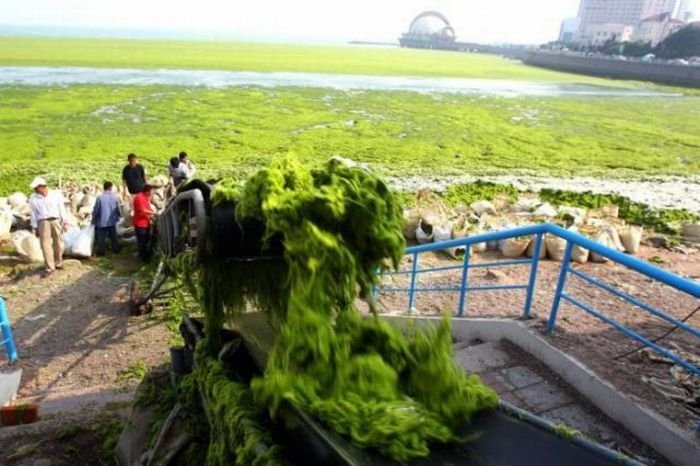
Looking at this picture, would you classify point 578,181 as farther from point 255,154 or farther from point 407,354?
point 407,354

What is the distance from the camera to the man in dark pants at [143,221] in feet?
28.1

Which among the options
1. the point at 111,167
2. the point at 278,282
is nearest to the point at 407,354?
the point at 278,282

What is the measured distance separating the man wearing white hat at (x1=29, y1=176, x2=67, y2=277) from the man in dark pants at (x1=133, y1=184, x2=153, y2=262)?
121cm

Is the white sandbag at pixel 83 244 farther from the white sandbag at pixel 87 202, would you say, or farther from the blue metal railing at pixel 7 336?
the blue metal railing at pixel 7 336

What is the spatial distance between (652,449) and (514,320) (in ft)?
5.36

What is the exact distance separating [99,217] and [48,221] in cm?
87

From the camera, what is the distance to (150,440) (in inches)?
160

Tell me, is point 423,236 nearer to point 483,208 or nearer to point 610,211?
point 483,208

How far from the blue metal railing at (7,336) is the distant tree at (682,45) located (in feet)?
275

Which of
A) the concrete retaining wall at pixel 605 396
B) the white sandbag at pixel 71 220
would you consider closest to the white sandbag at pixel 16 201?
the white sandbag at pixel 71 220

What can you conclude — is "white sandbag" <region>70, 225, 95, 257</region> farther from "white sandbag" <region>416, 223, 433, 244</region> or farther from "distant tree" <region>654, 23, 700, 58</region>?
"distant tree" <region>654, 23, 700, 58</region>

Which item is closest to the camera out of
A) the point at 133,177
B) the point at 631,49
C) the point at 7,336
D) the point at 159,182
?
the point at 7,336

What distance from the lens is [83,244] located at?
8875mm

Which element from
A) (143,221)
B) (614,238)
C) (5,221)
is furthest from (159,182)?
(614,238)
